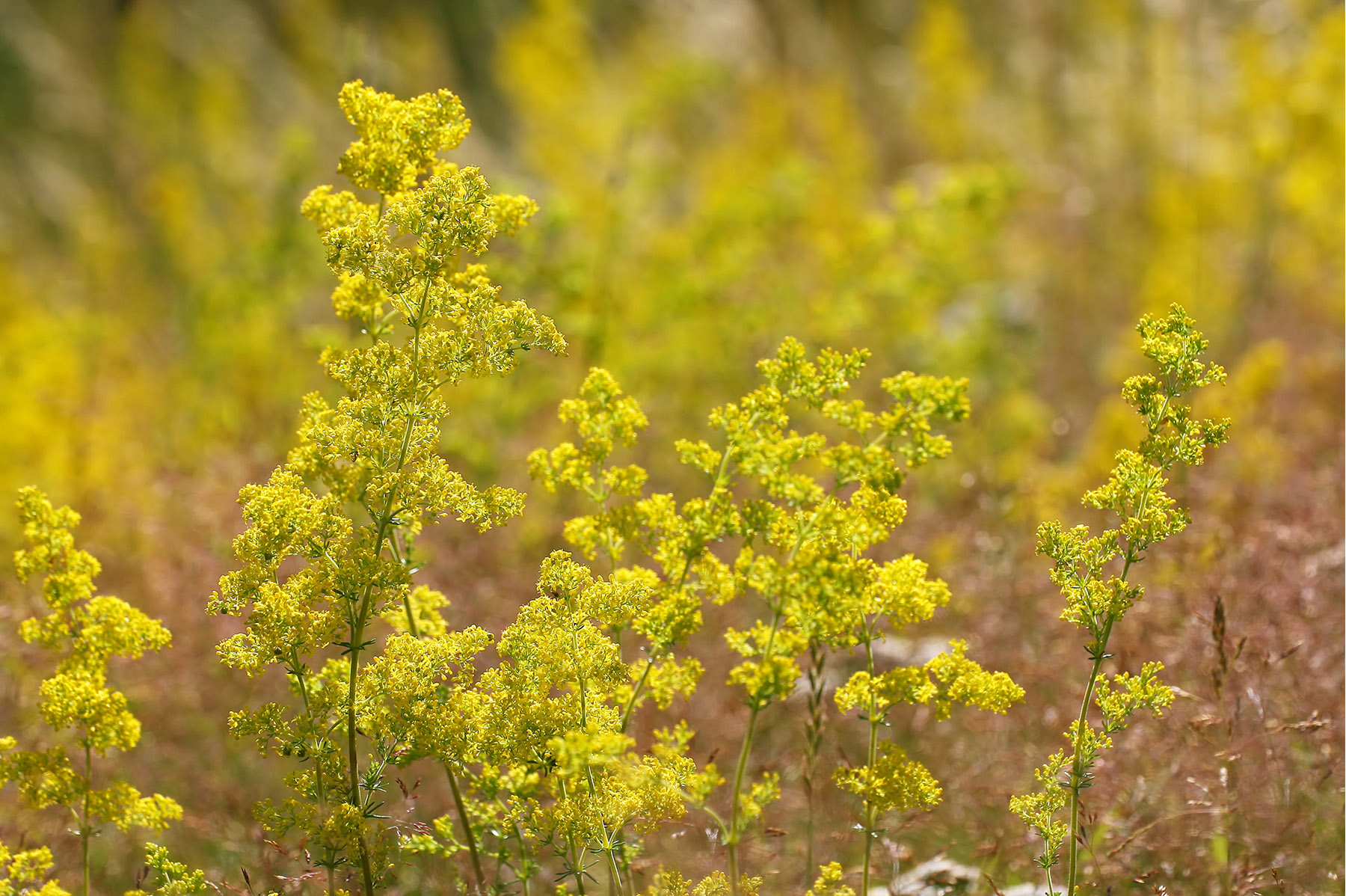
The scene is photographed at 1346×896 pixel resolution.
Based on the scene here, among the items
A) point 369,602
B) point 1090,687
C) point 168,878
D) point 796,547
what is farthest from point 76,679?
point 1090,687

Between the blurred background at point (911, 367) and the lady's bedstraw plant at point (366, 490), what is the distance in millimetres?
1064

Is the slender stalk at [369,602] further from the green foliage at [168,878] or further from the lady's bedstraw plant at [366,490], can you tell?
the green foliage at [168,878]

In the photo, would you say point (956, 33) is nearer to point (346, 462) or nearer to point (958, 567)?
point (958, 567)

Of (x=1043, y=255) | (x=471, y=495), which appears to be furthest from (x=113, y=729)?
(x=1043, y=255)

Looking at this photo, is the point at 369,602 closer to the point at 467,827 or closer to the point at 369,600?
the point at 369,600

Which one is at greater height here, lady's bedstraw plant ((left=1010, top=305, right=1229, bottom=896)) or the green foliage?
lady's bedstraw plant ((left=1010, top=305, right=1229, bottom=896))

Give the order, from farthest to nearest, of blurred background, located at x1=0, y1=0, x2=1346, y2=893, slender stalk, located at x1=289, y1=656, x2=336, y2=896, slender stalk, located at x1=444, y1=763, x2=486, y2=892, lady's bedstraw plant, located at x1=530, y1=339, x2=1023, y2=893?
blurred background, located at x1=0, y1=0, x2=1346, y2=893
slender stalk, located at x1=444, y1=763, x2=486, y2=892
slender stalk, located at x1=289, y1=656, x2=336, y2=896
lady's bedstraw plant, located at x1=530, y1=339, x2=1023, y2=893

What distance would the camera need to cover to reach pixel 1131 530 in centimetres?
198

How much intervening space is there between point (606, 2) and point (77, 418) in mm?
26249

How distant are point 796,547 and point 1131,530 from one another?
0.64 metres

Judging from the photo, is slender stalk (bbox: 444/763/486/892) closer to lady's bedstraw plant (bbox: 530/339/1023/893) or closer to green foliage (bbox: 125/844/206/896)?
lady's bedstraw plant (bbox: 530/339/1023/893)

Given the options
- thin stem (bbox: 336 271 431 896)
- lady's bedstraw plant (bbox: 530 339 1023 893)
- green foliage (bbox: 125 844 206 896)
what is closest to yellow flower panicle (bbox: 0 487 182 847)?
green foliage (bbox: 125 844 206 896)

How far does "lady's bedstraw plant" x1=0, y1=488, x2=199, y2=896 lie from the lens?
2203mm

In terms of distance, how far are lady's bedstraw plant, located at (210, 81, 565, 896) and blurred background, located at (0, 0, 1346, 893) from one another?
3.49 feet
